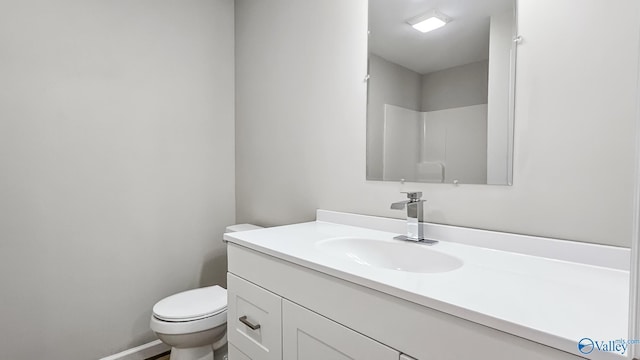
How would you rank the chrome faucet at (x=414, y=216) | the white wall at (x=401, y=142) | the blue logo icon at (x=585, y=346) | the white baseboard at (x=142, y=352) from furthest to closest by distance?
the white baseboard at (x=142, y=352) → the white wall at (x=401, y=142) → the chrome faucet at (x=414, y=216) → the blue logo icon at (x=585, y=346)

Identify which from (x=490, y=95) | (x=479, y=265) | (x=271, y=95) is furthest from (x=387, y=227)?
(x=271, y=95)

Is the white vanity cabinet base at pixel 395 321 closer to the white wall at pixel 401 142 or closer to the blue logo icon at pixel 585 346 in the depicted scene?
the blue logo icon at pixel 585 346

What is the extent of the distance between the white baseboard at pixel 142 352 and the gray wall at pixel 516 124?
98 centimetres

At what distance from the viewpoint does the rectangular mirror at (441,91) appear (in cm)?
104

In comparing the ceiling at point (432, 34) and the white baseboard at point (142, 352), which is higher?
the ceiling at point (432, 34)

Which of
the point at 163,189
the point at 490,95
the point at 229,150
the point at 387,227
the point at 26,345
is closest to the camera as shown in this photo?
the point at 490,95

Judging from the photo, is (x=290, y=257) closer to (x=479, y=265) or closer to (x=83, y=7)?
(x=479, y=265)

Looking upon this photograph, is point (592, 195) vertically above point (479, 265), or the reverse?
point (592, 195)

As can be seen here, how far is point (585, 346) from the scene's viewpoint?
463mm

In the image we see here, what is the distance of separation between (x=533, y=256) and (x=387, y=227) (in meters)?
0.51

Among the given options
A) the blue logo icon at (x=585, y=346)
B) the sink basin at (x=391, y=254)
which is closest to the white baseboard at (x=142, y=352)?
the sink basin at (x=391, y=254)

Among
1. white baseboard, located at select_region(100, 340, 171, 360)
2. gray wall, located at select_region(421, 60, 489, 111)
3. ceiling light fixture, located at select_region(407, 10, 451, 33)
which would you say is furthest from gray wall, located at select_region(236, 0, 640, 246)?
white baseboard, located at select_region(100, 340, 171, 360)

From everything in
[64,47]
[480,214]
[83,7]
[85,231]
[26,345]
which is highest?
[83,7]

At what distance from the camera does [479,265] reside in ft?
2.81
